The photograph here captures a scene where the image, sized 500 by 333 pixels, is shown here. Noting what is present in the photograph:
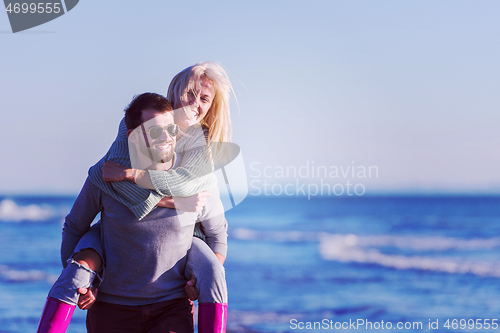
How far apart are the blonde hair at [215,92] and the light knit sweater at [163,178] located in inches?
9.9

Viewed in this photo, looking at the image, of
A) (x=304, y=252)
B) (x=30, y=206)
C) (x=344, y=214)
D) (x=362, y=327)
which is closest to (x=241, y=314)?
(x=362, y=327)

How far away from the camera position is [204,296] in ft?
7.00

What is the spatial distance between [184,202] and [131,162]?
1.02 ft

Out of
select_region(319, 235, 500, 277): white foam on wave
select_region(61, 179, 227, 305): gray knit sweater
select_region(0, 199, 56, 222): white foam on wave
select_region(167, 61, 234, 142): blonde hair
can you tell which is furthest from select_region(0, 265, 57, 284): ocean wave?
select_region(61, 179, 227, 305): gray knit sweater

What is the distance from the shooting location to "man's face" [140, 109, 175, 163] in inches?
84.7

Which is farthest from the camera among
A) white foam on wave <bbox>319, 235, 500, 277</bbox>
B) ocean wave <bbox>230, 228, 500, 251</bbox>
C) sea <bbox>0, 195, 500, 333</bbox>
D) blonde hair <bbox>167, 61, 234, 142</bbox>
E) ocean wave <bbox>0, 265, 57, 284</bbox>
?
ocean wave <bbox>230, 228, 500, 251</bbox>

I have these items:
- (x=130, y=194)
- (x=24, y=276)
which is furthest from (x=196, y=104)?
(x=24, y=276)

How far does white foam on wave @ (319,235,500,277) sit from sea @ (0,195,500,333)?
3 centimetres

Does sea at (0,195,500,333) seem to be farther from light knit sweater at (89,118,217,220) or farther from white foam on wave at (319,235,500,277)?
light knit sweater at (89,118,217,220)

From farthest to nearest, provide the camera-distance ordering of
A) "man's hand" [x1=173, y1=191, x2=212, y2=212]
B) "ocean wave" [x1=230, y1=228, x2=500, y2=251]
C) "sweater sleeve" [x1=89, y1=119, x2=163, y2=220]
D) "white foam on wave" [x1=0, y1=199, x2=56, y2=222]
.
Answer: "white foam on wave" [x1=0, y1=199, x2=56, y2=222], "ocean wave" [x1=230, y1=228, x2=500, y2=251], "man's hand" [x1=173, y1=191, x2=212, y2=212], "sweater sleeve" [x1=89, y1=119, x2=163, y2=220]

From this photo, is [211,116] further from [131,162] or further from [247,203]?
[247,203]

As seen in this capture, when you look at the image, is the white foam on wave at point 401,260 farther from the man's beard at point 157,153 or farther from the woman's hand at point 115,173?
the woman's hand at point 115,173

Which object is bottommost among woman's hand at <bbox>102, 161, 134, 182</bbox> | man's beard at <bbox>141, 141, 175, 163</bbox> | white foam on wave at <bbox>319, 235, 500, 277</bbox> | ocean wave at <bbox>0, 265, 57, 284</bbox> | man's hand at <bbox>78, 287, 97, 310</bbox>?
man's hand at <bbox>78, 287, 97, 310</bbox>

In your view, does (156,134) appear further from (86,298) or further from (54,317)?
(54,317)
